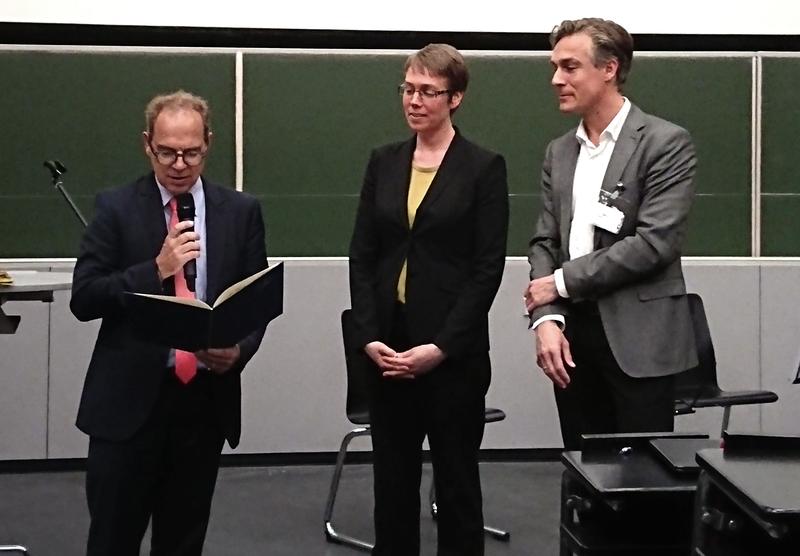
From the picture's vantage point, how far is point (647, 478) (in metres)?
1.99

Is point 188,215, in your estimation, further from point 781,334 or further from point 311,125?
point 781,334

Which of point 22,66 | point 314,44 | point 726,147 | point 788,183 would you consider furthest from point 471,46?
point 22,66

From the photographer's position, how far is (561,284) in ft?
9.14

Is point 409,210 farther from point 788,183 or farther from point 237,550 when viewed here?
point 788,183

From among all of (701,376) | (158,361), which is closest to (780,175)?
(701,376)

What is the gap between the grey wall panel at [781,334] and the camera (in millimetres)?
5176

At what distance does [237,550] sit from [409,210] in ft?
5.02

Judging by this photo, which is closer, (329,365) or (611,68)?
(611,68)

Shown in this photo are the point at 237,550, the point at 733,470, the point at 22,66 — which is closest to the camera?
the point at 733,470

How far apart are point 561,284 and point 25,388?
3.00 m

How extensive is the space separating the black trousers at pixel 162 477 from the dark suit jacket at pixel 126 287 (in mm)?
42

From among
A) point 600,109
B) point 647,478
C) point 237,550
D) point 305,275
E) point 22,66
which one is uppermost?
point 22,66

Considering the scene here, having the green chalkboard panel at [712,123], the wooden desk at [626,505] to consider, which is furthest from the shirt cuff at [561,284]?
the green chalkboard panel at [712,123]

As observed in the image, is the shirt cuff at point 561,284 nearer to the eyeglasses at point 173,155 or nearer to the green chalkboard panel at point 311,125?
the eyeglasses at point 173,155
